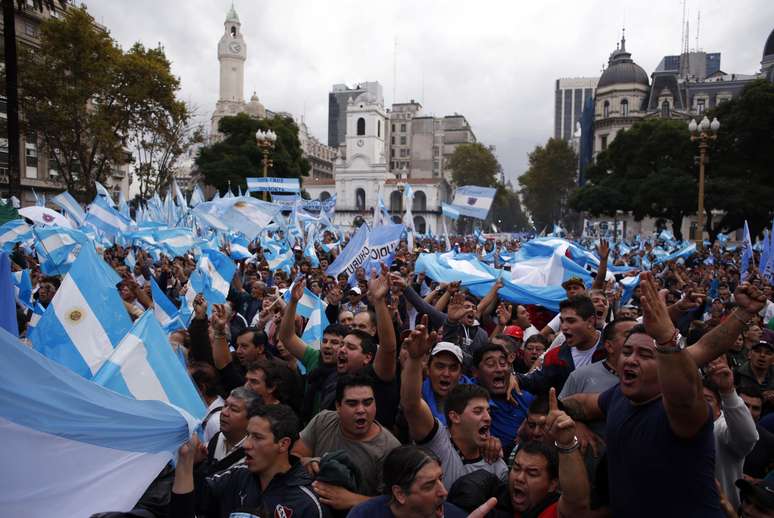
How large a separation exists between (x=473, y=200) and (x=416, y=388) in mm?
14620

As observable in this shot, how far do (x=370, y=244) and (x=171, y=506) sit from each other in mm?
6538

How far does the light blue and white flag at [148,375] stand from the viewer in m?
3.76

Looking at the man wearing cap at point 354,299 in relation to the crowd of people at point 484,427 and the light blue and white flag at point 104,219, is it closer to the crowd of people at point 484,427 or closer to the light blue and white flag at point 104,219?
the crowd of people at point 484,427

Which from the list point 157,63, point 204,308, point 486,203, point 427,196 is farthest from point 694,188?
point 427,196

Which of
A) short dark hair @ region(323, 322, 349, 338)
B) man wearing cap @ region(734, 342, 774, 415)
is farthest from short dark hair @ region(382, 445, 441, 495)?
man wearing cap @ region(734, 342, 774, 415)

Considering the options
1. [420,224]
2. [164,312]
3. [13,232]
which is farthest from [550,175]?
[164,312]

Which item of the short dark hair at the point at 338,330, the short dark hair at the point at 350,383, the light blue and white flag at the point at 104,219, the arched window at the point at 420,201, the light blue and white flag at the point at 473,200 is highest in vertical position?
the arched window at the point at 420,201

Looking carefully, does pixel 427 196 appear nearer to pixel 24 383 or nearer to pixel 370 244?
pixel 370 244

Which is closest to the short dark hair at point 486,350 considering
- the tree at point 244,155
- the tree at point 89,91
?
the tree at point 89,91

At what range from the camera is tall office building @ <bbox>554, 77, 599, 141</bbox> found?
19112cm

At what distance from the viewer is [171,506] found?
271 centimetres

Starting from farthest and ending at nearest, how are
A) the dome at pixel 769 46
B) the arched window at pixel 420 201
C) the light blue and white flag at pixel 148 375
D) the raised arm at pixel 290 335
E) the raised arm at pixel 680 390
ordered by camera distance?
1. the arched window at pixel 420 201
2. the dome at pixel 769 46
3. the raised arm at pixel 290 335
4. the light blue and white flag at pixel 148 375
5. the raised arm at pixel 680 390

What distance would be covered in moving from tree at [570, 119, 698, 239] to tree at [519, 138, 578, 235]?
97.2ft

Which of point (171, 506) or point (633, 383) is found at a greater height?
point (633, 383)
